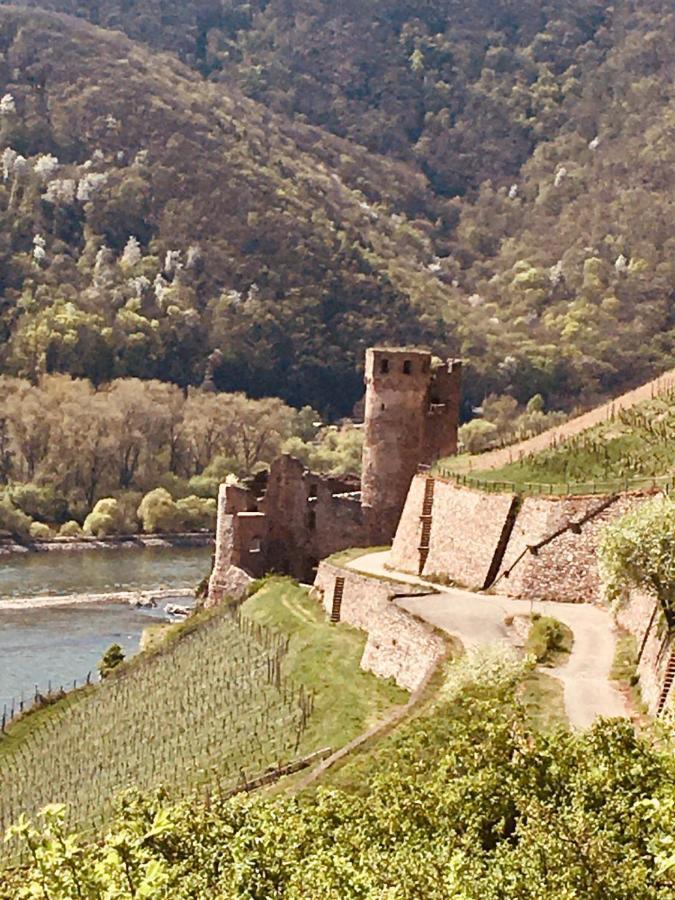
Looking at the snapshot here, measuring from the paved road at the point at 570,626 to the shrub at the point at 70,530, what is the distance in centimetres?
6803

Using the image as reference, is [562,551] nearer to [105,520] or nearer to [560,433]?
[560,433]

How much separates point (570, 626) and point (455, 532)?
38.1 ft

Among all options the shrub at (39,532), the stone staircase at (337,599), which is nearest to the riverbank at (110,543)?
the shrub at (39,532)

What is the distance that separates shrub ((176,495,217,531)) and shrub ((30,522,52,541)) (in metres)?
10.9

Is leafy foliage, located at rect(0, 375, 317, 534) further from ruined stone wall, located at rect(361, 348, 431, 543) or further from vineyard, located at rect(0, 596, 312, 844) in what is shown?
vineyard, located at rect(0, 596, 312, 844)

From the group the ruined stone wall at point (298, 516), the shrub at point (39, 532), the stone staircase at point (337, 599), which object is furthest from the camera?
the shrub at point (39, 532)

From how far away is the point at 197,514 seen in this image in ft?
398

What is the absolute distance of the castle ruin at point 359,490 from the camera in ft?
204

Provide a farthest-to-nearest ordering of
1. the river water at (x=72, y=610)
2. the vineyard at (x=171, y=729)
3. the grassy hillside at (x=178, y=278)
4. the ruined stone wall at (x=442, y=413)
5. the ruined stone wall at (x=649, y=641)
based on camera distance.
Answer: the grassy hillside at (x=178, y=278)
the river water at (x=72, y=610)
the ruined stone wall at (x=442, y=413)
the vineyard at (x=171, y=729)
the ruined stone wall at (x=649, y=641)

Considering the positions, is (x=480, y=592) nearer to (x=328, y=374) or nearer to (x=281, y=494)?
(x=281, y=494)

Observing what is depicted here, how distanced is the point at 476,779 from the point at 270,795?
983 cm

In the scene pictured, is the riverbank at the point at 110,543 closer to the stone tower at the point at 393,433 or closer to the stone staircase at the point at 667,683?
the stone tower at the point at 393,433

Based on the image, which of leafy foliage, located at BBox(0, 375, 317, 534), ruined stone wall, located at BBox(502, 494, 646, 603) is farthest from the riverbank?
ruined stone wall, located at BBox(502, 494, 646, 603)

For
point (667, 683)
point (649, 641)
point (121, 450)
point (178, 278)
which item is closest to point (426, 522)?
point (649, 641)
